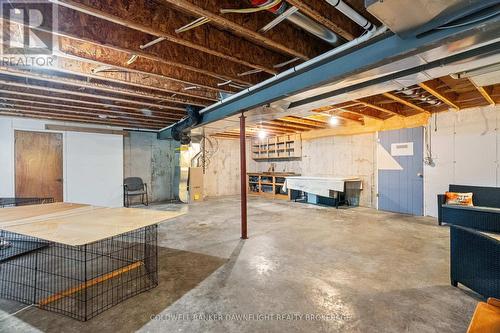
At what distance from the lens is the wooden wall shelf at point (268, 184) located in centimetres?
792

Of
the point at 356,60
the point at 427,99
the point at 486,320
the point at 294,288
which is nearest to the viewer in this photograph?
the point at 486,320

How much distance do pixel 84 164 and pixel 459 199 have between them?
320 inches

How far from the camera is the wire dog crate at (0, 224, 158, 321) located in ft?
6.67

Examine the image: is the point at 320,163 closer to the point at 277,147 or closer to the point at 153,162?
the point at 277,147

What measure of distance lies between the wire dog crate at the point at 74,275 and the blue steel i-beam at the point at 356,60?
6.89 ft

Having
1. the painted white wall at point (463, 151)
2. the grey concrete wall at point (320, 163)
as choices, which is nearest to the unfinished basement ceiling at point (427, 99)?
the painted white wall at point (463, 151)

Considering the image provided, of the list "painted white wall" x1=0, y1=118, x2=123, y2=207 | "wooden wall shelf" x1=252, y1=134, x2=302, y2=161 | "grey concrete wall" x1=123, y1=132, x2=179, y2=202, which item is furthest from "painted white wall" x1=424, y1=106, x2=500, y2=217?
"painted white wall" x1=0, y1=118, x2=123, y2=207

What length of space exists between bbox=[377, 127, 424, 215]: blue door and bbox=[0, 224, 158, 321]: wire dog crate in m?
5.23

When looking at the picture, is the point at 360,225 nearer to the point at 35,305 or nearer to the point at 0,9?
the point at 35,305

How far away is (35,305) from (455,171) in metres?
6.51

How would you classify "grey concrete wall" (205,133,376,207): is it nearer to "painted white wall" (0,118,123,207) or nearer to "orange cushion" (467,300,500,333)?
"painted white wall" (0,118,123,207)

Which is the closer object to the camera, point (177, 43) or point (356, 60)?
point (356, 60)

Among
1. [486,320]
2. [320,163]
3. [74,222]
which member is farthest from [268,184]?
[486,320]

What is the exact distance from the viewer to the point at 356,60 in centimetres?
209
